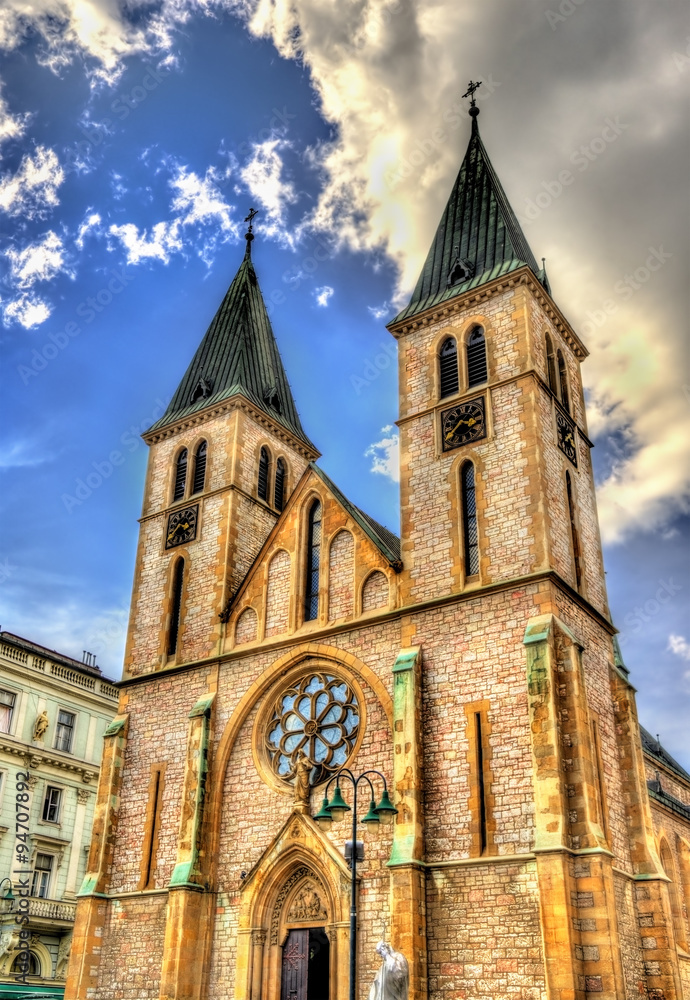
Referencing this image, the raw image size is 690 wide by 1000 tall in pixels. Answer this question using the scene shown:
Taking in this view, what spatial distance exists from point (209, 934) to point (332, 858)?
4188mm

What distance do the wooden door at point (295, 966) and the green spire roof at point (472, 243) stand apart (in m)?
17.6

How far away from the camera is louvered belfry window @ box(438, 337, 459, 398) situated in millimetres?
27047

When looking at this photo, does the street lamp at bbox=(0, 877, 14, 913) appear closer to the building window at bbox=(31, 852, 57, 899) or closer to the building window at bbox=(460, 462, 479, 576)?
the building window at bbox=(31, 852, 57, 899)

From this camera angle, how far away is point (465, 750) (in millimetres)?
21453

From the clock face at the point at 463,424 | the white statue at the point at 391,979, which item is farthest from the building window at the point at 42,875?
the white statue at the point at 391,979

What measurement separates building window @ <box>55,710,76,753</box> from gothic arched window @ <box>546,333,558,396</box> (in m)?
24.1

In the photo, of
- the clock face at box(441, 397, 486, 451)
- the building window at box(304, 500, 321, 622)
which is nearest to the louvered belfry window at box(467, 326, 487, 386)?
the clock face at box(441, 397, 486, 451)

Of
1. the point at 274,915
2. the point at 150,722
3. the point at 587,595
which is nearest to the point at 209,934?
the point at 274,915

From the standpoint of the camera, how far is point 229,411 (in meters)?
32.3

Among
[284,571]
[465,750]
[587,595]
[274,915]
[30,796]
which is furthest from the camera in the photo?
[30,796]

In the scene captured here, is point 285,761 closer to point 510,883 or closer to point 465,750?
point 465,750

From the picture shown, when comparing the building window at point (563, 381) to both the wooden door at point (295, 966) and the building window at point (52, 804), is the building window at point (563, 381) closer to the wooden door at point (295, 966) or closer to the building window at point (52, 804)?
the wooden door at point (295, 966)

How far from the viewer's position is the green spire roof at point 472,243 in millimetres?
28438

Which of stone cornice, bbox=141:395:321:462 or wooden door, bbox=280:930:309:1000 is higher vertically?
stone cornice, bbox=141:395:321:462
